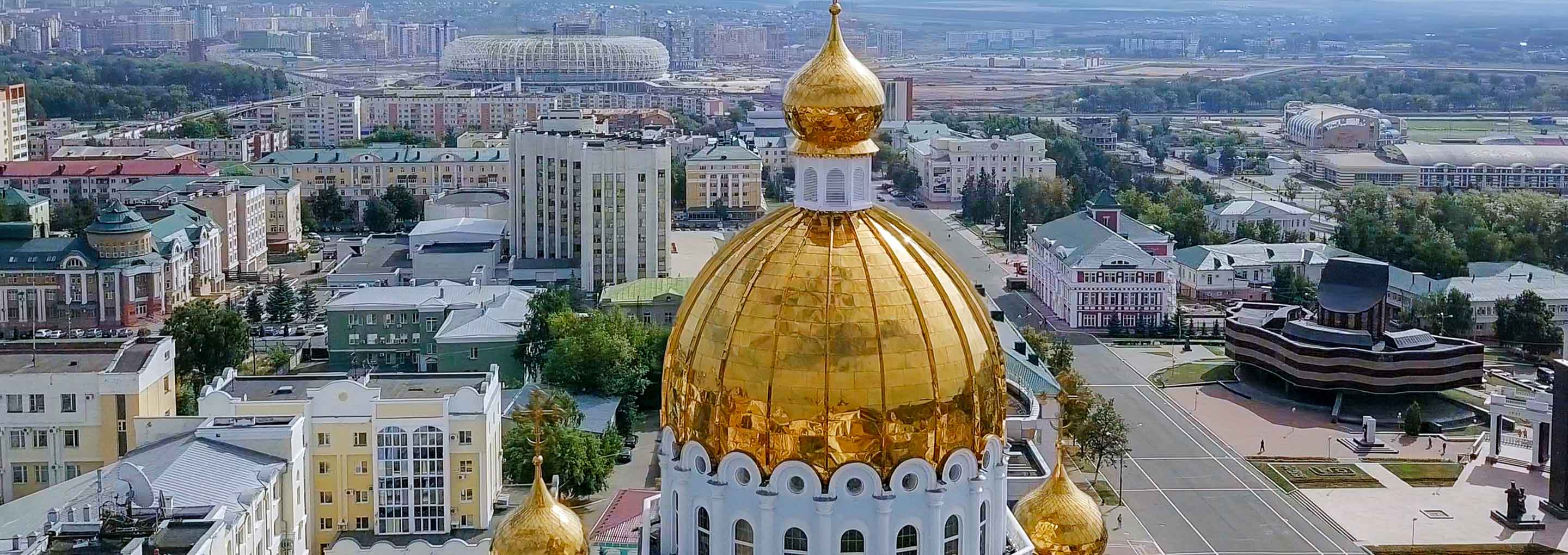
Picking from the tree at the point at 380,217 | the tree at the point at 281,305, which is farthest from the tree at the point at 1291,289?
the tree at the point at 380,217

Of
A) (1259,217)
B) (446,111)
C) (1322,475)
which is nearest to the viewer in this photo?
(1322,475)

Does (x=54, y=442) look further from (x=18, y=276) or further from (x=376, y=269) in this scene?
(x=376, y=269)

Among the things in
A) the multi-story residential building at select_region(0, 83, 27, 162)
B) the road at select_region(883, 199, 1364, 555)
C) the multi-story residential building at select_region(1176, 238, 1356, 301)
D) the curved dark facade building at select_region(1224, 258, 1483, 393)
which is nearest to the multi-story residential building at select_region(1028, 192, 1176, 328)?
the multi-story residential building at select_region(1176, 238, 1356, 301)

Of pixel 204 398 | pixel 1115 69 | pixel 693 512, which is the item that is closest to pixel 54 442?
pixel 204 398

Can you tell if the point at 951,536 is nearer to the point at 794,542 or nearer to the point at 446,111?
the point at 794,542

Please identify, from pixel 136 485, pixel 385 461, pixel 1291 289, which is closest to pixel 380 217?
pixel 1291 289
